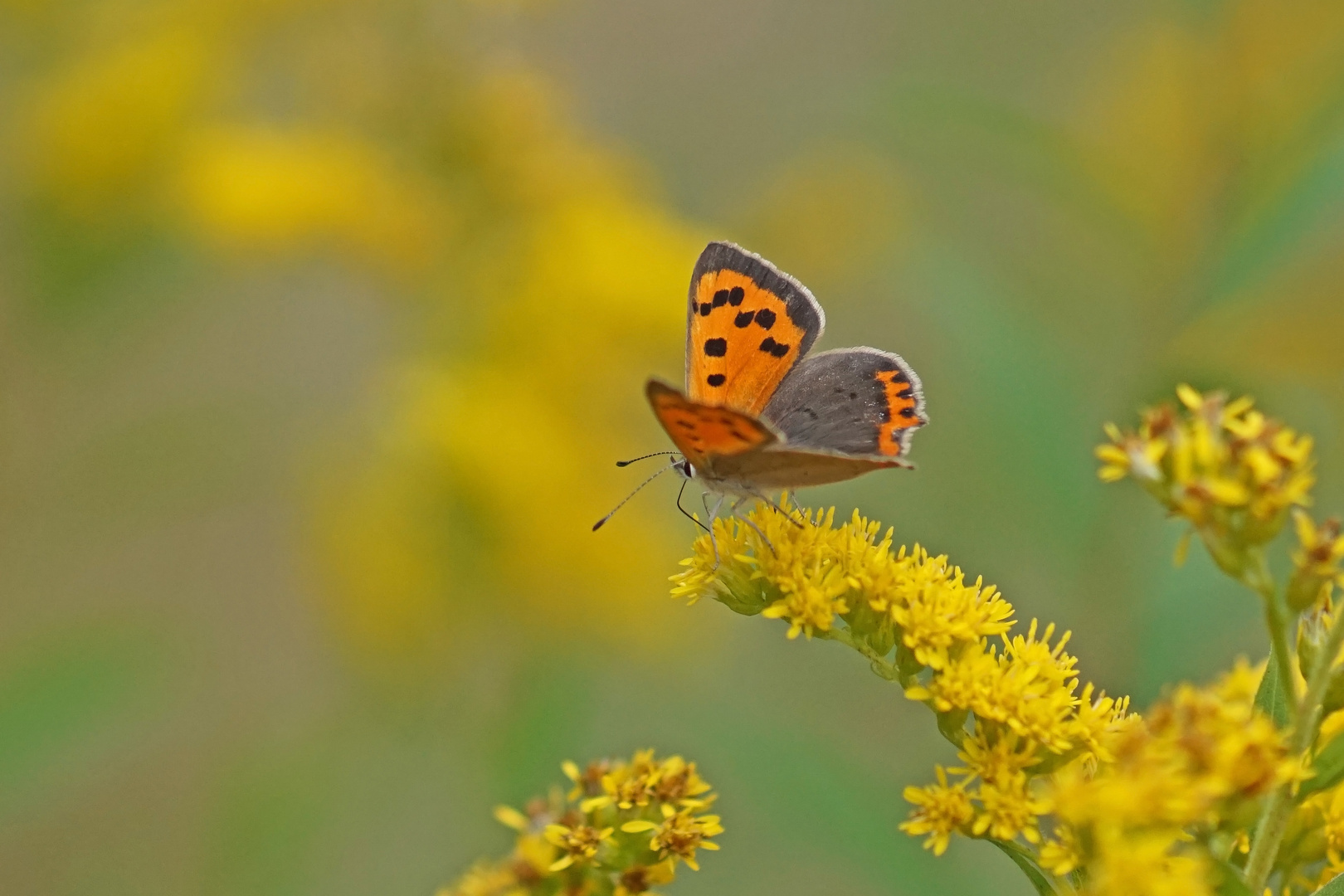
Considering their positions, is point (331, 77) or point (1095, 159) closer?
point (1095, 159)

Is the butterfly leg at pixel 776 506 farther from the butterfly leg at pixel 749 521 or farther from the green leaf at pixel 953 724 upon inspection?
the green leaf at pixel 953 724

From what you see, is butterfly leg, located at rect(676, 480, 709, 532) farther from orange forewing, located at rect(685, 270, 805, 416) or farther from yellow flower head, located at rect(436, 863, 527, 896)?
yellow flower head, located at rect(436, 863, 527, 896)

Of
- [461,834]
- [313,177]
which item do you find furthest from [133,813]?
[313,177]

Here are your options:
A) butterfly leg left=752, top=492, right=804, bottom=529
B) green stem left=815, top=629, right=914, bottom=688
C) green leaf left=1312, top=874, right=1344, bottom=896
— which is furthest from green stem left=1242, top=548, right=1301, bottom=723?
butterfly leg left=752, top=492, right=804, bottom=529

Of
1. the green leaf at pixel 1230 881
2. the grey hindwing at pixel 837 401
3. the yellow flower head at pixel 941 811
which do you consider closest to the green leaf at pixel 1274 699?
the green leaf at pixel 1230 881

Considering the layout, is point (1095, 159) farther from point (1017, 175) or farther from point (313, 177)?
point (313, 177)

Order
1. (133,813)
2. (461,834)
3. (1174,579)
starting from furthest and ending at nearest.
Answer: (133,813) → (461,834) → (1174,579)
